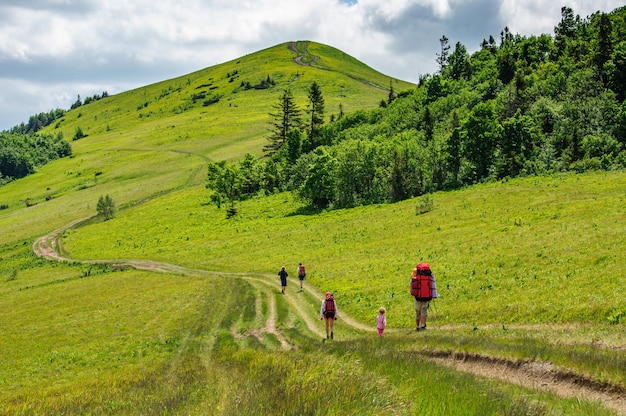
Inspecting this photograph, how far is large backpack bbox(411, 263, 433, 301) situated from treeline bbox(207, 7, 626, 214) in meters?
57.7

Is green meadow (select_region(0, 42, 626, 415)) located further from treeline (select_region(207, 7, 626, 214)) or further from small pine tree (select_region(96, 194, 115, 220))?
small pine tree (select_region(96, 194, 115, 220))

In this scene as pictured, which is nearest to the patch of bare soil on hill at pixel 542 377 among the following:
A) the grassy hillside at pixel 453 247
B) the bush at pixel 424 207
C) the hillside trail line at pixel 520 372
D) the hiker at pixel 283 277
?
the hillside trail line at pixel 520 372

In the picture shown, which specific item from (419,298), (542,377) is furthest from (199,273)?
(542,377)

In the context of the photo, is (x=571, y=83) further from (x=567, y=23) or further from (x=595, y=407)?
(x=595, y=407)

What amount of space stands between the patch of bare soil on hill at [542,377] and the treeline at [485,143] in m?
62.3

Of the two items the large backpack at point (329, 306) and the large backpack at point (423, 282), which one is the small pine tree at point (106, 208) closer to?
the large backpack at point (329, 306)

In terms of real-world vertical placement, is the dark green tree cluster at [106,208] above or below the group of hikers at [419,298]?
above

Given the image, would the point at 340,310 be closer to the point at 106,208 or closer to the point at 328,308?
the point at 328,308

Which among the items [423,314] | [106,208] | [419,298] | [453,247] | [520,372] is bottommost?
[423,314]

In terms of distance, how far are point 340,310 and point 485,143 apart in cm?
5840

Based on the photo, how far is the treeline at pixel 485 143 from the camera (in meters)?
73.9

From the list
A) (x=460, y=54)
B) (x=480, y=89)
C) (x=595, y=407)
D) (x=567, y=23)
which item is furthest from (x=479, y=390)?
(x=567, y=23)

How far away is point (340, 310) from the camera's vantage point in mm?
30906

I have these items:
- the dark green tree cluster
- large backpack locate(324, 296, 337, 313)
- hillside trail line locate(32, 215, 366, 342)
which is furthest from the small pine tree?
large backpack locate(324, 296, 337, 313)
